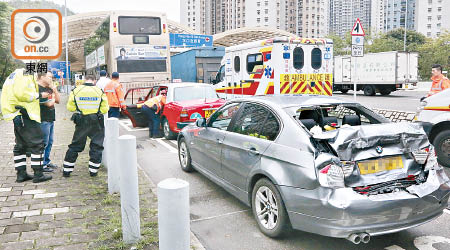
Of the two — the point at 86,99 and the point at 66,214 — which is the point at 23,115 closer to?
the point at 86,99

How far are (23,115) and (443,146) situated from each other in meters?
6.83

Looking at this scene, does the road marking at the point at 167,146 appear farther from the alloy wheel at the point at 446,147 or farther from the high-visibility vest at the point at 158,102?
the alloy wheel at the point at 446,147

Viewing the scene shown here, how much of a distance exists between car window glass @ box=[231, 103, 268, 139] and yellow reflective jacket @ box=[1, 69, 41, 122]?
9.92 ft

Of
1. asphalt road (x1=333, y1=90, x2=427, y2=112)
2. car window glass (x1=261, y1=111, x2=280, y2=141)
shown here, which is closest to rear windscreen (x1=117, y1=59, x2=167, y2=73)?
asphalt road (x1=333, y1=90, x2=427, y2=112)

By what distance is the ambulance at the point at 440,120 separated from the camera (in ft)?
21.9

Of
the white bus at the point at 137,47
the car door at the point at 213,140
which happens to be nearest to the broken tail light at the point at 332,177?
the car door at the point at 213,140

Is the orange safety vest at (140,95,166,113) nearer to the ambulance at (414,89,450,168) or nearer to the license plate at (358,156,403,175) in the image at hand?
the ambulance at (414,89,450,168)

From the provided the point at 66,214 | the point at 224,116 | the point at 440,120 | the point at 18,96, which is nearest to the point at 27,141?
the point at 18,96

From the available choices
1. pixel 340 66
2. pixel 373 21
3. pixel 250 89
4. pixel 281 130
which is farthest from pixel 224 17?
pixel 281 130

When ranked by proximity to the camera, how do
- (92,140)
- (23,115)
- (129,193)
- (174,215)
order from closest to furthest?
(174,215), (129,193), (23,115), (92,140)

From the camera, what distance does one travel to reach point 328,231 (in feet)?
11.3

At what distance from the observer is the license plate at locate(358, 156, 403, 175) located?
3.58 meters

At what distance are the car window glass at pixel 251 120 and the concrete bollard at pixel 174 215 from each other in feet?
6.12

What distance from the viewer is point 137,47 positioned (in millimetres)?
16297
